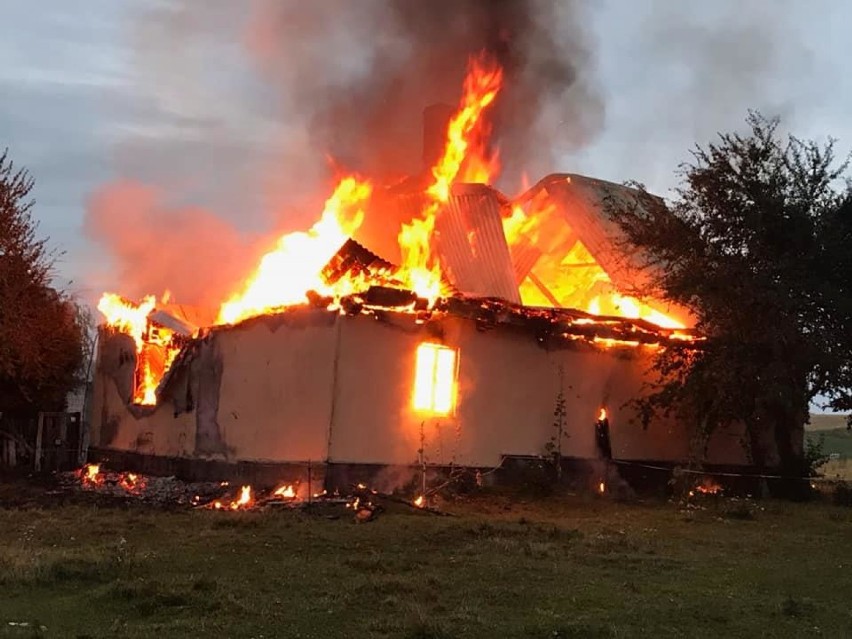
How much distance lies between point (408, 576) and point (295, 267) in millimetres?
9958

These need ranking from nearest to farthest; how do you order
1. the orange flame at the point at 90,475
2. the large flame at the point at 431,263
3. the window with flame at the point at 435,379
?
the window with flame at the point at 435,379 < the large flame at the point at 431,263 < the orange flame at the point at 90,475

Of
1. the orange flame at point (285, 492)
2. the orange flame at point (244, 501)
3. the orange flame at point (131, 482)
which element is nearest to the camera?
the orange flame at point (244, 501)

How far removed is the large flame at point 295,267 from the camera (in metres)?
15.9

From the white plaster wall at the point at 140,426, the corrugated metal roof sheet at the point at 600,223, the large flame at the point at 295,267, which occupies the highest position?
the corrugated metal roof sheet at the point at 600,223

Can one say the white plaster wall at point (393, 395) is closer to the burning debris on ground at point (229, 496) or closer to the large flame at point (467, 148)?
the burning debris on ground at point (229, 496)

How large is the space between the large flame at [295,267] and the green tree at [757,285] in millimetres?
6537

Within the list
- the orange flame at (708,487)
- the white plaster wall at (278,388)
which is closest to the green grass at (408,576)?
the white plaster wall at (278,388)

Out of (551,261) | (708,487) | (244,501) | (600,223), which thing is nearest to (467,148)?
(551,261)

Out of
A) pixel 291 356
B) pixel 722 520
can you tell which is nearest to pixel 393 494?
pixel 291 356

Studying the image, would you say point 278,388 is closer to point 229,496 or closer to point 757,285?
point 229,496

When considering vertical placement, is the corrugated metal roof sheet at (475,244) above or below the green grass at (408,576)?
above

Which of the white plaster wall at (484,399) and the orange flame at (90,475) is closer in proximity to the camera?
the white plaster wall at (484,399)

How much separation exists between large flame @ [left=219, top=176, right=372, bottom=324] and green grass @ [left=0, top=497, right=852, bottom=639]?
4.75 meters

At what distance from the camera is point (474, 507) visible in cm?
1385
